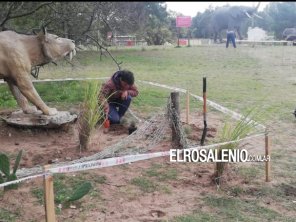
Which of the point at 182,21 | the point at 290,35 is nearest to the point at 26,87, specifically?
the point at 182,21

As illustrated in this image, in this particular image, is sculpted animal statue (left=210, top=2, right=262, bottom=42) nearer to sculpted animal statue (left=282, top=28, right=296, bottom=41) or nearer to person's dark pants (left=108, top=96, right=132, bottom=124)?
sculpted animal statue (left=282, top=28, right=296, bottom=41)

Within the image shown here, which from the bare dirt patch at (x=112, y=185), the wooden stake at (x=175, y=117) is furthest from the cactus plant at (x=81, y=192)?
the wooden stake at (x=175, y=117)

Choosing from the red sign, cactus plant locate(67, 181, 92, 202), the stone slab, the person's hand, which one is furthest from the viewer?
the red sign

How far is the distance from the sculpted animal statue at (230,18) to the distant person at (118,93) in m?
25.9

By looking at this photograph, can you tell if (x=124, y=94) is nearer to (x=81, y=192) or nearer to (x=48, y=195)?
(x=81, y=192)

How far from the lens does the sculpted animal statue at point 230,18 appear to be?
30259 millimetres

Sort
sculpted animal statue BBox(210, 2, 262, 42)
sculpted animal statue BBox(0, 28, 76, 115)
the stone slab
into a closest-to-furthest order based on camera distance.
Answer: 1. sculpted animal statue BBox(0, 28, 76, 115)
2. the stone slab
3. sculpted animal statue BBox(210, 2, 262, 42)

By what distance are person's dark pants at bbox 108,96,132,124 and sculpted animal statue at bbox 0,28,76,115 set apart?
0.77 m

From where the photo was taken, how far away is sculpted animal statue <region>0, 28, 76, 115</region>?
5094 millimetres

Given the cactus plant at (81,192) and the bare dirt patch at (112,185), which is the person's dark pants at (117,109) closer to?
the bare dirt patch at (112,185)

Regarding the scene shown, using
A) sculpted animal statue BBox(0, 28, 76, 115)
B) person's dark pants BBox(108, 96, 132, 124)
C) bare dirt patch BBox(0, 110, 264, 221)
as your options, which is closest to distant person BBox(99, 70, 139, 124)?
person's dark pants BBox(108, 96, 132, 124)

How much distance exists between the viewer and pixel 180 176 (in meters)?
4.06

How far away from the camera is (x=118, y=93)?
5.68 metres

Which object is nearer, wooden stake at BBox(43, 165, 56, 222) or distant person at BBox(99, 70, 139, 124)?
wooden stake at BBox(43, 165, 56, 222)
